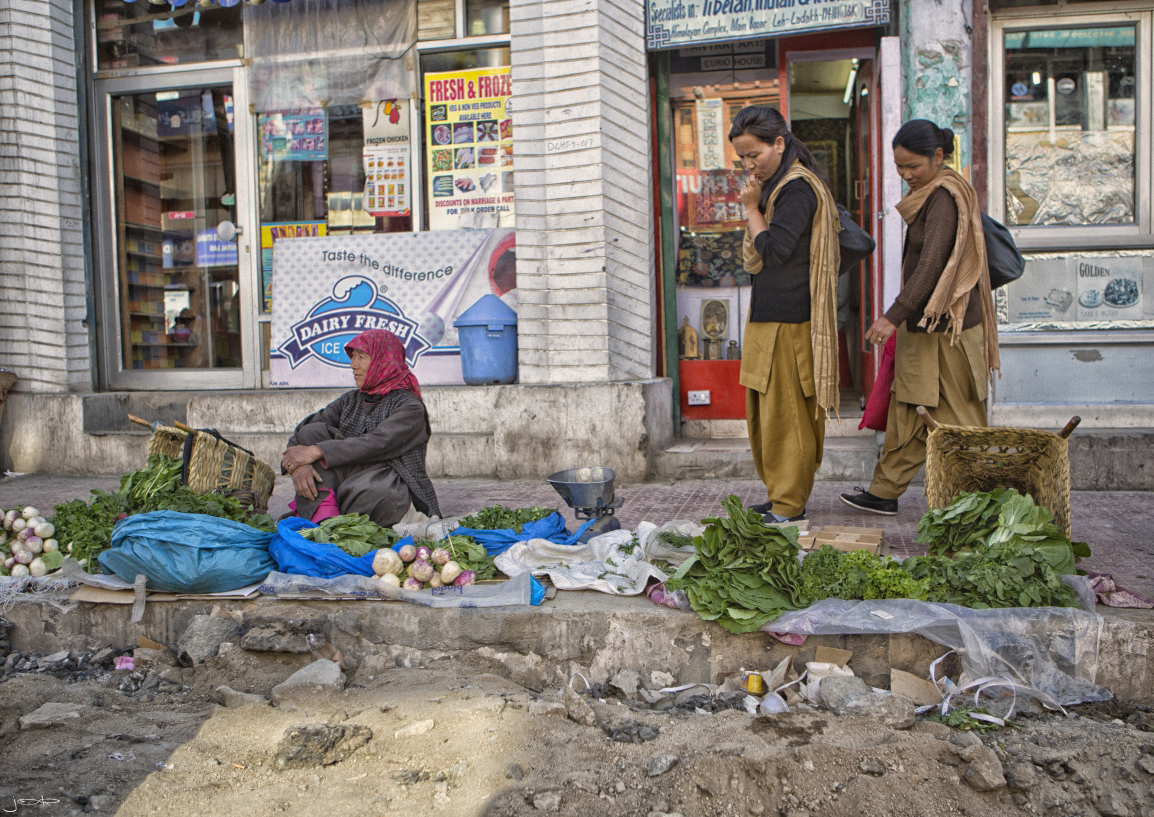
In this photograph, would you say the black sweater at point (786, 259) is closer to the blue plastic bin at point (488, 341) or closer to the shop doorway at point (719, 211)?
the blue plastic bin at point (488, 341)

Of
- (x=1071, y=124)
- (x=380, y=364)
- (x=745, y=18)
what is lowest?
(x=380, y=364)

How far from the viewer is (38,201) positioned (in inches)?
293

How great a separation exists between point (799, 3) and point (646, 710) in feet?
16.5

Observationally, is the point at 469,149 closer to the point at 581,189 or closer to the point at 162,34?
the point at 581,189

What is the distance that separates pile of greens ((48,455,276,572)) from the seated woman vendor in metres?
0.32

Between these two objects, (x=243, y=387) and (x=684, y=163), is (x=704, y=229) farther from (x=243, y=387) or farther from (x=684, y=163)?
(x=243, y=387)

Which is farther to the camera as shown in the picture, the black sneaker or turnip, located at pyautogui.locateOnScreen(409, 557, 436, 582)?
the black sneaker

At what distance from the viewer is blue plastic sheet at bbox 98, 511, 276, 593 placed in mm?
3795

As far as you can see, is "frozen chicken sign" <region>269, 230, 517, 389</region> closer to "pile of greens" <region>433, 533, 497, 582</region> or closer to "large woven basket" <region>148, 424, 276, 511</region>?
"large woven basket" <region>148, 424, 276, 511</region>

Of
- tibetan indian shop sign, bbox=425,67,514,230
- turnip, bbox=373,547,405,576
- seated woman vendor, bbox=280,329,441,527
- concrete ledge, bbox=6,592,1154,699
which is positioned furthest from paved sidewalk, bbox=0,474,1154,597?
tibetan indian shop sign, bbox=425,67,514,230

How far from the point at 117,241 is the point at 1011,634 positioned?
7798mm

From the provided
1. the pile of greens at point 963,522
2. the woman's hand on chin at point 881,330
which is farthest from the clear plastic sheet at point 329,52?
the pile of greens at point 963,522

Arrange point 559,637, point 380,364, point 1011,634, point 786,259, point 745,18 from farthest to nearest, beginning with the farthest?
1. point 745,18
2. point 380,364
3. point 786,259
4. point 559,637
5. point 1011,634
